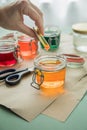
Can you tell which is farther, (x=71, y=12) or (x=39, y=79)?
(x=71, y=12)

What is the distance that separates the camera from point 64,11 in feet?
4.02

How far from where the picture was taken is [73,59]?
665 mm

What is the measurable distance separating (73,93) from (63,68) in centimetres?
6

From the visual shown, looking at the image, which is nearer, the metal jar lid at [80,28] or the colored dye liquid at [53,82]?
the colored dye liquid at [53,82]

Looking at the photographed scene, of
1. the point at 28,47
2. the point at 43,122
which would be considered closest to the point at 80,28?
the point at 28,47

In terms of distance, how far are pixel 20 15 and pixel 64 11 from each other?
515 mm

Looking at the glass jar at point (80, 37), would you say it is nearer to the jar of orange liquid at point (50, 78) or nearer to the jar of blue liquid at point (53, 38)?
the jar of blue liquid at point (53, 38)

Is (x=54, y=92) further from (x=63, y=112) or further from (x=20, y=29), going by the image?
(x=20, y=29)

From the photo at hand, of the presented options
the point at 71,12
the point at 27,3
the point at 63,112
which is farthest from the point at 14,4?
the point at 71,12

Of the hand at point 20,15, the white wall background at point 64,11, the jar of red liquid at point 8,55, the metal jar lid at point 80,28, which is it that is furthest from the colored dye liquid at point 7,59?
the white wall background at point 64,11

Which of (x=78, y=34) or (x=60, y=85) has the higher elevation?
(x=78, y=34)

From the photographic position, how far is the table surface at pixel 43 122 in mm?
442

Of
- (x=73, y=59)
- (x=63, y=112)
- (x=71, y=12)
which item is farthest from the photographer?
(x=71, y=12)

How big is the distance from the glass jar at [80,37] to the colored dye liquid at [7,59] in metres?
0.21
